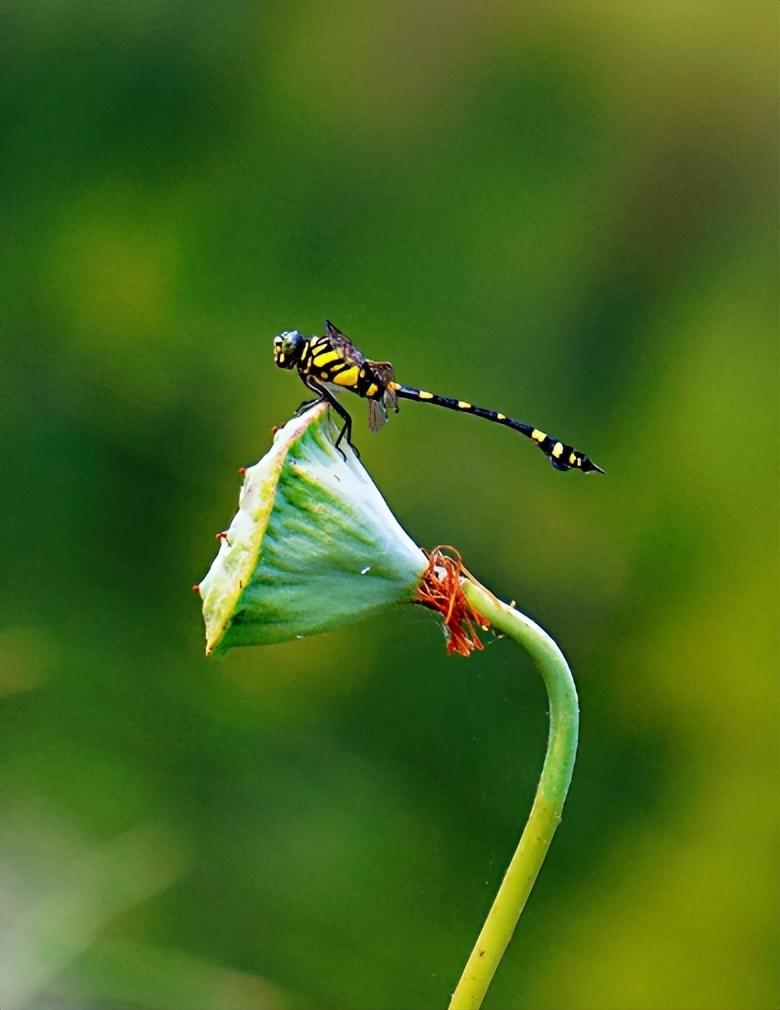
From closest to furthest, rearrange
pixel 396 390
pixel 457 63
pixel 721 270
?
1. pixel 396 390
2. pixel 721 270
3. pixel 457 63

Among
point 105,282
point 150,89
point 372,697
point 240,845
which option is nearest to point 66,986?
point 240,845

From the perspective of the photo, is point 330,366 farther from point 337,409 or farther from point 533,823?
point 533,823

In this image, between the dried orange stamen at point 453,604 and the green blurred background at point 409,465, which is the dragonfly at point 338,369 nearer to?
the dried orange stamen at point 453,604

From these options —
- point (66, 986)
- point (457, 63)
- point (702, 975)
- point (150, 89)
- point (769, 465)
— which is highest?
point (457, 63)

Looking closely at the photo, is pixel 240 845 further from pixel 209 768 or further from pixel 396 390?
pixel 396 390

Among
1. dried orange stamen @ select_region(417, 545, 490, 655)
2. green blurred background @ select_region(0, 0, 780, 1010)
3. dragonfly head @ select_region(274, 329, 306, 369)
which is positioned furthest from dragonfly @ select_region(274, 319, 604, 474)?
green blurred background @ select_region(0, 0, 780, 1010)

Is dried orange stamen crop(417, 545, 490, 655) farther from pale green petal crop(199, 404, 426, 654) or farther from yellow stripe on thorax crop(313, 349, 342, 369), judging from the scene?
yellow stripe on thorax crop(313, 349, 342, 369)

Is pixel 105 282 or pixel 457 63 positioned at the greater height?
pixel 457 63
